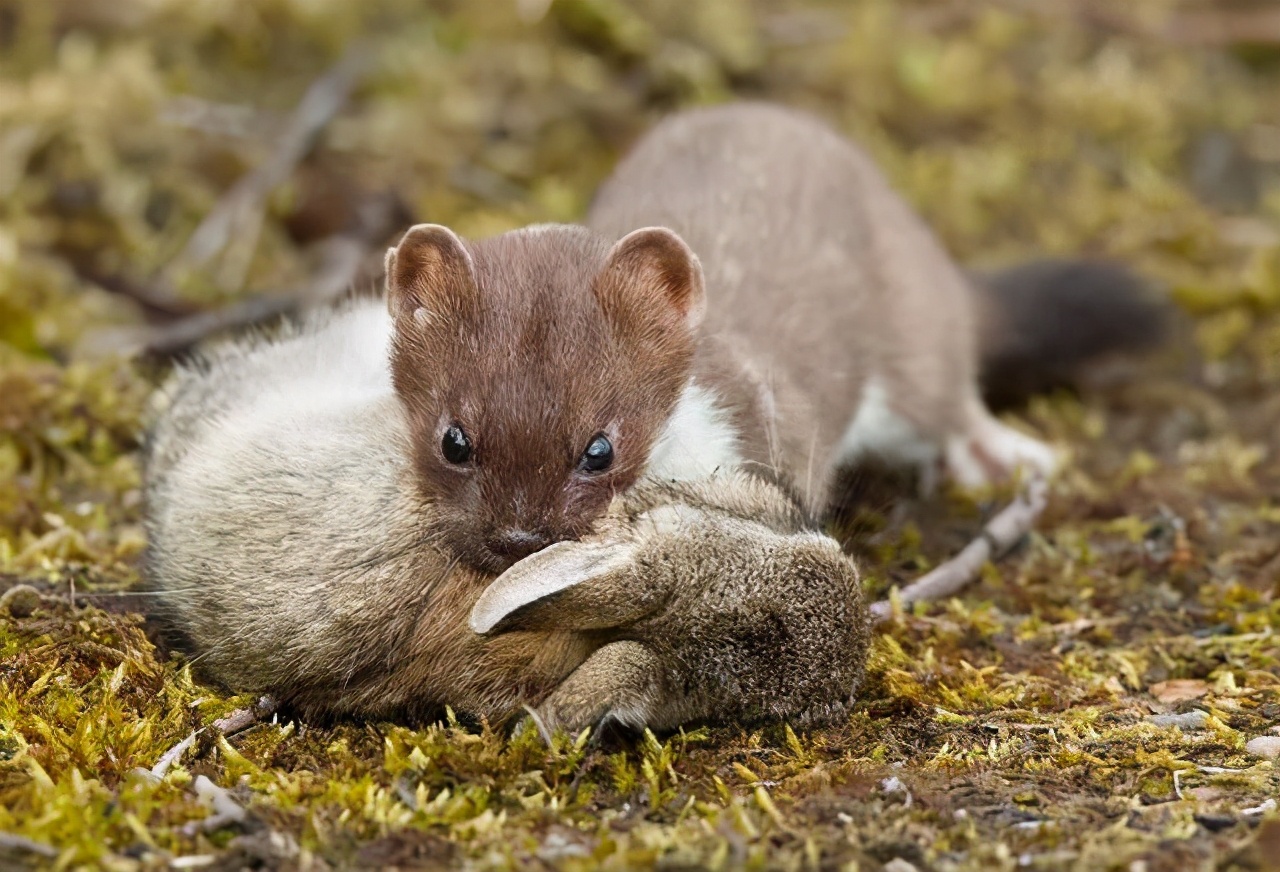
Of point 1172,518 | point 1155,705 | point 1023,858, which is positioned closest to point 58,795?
point 1023,858

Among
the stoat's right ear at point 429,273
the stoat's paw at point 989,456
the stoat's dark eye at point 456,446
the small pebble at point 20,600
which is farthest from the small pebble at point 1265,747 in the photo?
the small pebble at point 20,600

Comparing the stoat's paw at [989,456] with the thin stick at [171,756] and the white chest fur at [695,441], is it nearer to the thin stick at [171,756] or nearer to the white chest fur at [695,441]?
the white chest fur at [695,441]

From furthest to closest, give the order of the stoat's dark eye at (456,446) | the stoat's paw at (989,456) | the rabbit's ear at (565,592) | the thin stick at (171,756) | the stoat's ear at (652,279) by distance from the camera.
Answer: the stoat's paw at (989,456), the stoat's ear at (652,279), the stoat's dark eye at (456,446), the thin stick at (171,756), the rabbit's ear at (565,592)

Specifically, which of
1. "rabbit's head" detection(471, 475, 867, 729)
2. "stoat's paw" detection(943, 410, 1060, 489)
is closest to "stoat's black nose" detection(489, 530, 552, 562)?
"rabbit's head" detection(471, 475, 867, 729)

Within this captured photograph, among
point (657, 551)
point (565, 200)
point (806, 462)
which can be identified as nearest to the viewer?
point (657, 551)

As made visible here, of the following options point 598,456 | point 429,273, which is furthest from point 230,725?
point 429,273

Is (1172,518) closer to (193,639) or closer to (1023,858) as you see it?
(1023,858)

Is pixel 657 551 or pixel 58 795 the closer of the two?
pixel 58 795

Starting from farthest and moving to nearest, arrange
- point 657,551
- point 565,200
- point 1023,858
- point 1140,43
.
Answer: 1. point 1140,43
2. point 565,200
3. point 657,551
4. point 1023,858
